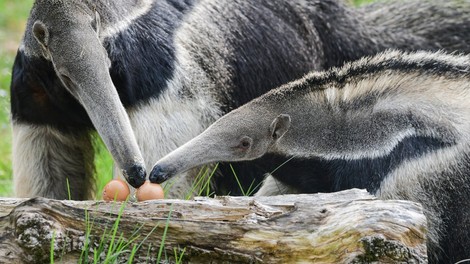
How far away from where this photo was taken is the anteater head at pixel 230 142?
5223 mm

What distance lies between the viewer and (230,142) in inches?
214

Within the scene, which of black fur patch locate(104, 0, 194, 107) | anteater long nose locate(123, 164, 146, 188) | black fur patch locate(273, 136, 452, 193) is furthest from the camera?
black fur patch locate(104, 0, 194, 107)

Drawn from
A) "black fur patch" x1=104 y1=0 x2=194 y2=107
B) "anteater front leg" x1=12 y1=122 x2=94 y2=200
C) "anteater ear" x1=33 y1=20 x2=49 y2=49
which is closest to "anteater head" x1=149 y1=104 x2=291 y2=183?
"black fur patch" x1=104 y1=0 x2=194 y2=107

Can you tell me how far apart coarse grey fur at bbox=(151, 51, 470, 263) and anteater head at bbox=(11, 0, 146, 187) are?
0.84 ft

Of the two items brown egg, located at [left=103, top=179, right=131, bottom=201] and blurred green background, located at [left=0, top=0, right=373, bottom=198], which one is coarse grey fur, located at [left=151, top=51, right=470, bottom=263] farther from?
blurred green background, located at [left=0, top=0, right=373, bottom=198]

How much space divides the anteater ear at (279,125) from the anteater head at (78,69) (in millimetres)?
850

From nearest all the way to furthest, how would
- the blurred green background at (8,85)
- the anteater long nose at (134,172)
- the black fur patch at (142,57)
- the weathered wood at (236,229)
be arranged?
the weathered wood at (236,229) < the anteater long nose at (134,172) < the black fur patch at (142,57) < the blurred green background at (8,85)

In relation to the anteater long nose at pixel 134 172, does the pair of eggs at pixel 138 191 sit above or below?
below

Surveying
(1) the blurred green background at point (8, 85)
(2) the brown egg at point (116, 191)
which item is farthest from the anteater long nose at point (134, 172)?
(1) the blurred green background at point (8, 85)

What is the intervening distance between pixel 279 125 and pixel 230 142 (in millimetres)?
331

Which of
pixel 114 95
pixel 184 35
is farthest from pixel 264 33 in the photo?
pixel 114 95

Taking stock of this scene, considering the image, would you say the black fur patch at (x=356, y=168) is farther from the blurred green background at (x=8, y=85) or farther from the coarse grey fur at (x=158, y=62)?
the blurred green background at (x=8, y=85)

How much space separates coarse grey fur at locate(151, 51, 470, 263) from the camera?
213 inches

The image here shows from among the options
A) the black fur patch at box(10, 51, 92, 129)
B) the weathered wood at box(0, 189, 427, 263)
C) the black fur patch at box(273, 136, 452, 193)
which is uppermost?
the black fur patch at box(10, 51, 92, 129)
